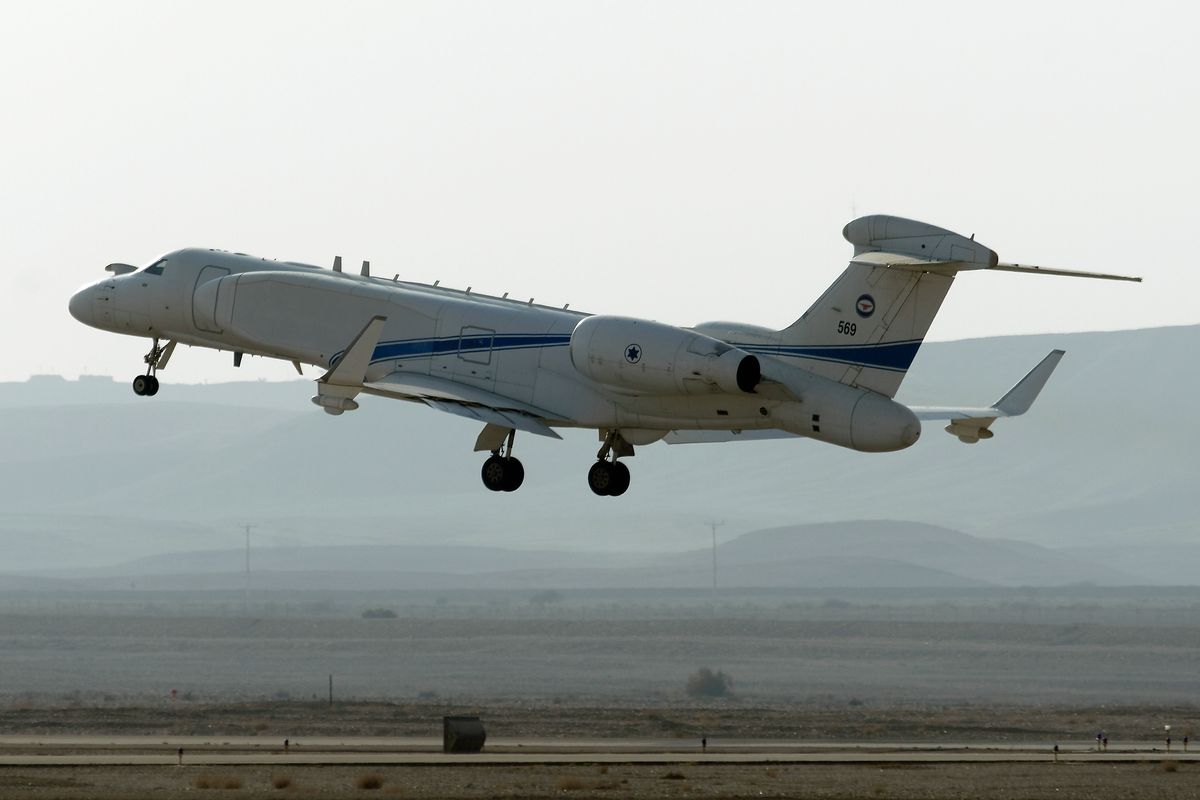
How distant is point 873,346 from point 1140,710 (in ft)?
280

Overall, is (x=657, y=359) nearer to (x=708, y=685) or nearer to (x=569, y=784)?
(x=569, y=784)

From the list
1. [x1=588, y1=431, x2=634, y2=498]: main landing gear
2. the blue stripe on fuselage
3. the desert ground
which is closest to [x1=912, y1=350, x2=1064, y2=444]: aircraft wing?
the blue stripe on fuselage

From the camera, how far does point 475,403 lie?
43.5 m

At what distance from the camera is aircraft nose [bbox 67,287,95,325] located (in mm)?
51875

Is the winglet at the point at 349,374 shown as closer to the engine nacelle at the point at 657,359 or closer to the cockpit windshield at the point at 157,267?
the engine nacelle at the point at 657,359

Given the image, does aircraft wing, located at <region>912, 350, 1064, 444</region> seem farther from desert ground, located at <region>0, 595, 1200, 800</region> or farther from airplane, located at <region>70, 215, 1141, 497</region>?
desert ground, located at <region>0, 595, 1200, 800</region>

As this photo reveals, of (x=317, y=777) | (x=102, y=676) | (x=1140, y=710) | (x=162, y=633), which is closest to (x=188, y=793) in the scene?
(x=317, y=777)

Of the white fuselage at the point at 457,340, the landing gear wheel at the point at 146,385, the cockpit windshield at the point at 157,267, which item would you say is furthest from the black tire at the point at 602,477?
the cockpit windshield at the point at 157,267

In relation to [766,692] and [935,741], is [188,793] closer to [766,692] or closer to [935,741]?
[935,741]

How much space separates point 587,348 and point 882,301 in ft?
19.6

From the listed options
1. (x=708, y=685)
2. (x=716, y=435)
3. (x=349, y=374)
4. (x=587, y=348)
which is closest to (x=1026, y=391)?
(x=716, y=435)

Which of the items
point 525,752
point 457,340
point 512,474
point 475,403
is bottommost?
point 525,752

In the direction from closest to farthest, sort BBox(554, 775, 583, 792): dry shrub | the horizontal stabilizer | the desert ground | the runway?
the horizontal stabilizer → BBox(554, 775, 583, 792): dry shrub → the desert ground → the runway

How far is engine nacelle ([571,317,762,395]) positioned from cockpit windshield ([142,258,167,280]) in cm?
1347
